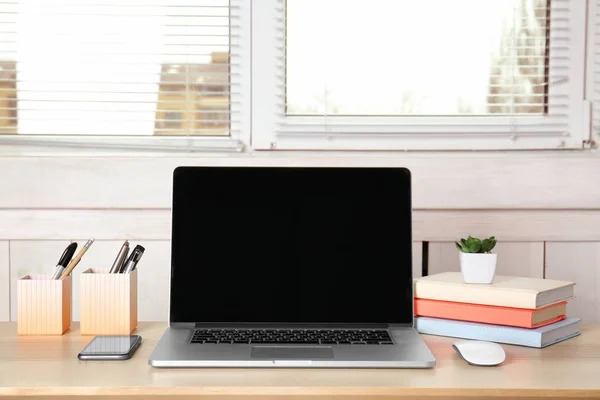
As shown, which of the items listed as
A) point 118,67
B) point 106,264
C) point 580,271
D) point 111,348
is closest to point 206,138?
point 118,67

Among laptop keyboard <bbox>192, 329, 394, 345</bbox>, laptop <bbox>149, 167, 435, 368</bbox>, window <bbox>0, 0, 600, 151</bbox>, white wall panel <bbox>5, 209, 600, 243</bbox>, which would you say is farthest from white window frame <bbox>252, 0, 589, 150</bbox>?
laptop keyboard <bbox>192, 329, 394, 345</bbox>

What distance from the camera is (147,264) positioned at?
152cm

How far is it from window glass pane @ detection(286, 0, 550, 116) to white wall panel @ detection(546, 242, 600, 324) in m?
0.35

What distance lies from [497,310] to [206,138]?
77cm

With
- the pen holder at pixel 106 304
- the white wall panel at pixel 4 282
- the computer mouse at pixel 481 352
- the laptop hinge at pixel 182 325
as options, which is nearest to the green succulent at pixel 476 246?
the computer mouse at pixel 481 352

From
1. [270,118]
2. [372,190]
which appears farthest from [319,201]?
[270,118]

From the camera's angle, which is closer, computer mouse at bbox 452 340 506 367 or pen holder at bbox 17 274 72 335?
computer mouse at bbox 452 340 506 367

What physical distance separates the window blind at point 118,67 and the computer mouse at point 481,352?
0.76 meters

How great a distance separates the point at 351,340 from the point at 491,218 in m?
0.54

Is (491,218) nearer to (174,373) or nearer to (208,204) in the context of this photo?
(208,204)

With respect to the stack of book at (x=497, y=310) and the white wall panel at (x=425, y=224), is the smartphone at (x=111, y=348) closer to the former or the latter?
the white wall panel at (x=425, y=224)

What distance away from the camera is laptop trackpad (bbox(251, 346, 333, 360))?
1054 mm

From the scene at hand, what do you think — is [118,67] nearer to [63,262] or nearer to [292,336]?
[63,262]

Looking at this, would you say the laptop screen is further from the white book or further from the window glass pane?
the window glass pane
